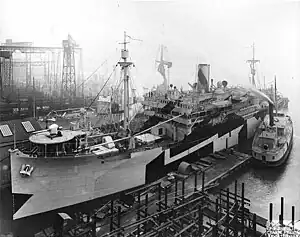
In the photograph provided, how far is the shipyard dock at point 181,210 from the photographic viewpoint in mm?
3133

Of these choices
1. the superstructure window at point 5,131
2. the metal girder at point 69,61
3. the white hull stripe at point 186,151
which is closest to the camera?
the superstructure window at point 5,131

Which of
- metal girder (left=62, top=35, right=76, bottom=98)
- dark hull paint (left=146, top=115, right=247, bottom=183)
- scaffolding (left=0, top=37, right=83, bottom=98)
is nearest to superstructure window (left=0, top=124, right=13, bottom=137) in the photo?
scaffolding (left=0, top=37, right=83, bottom=98)

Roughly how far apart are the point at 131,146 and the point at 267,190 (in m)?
2.14

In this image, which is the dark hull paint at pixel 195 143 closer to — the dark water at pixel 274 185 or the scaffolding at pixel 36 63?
the dark water at pixel 274 185

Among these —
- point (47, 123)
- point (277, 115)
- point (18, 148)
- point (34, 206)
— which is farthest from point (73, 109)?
point (277, 115)

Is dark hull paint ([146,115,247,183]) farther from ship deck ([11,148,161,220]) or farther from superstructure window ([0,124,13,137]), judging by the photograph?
superstructure window ([0,124,13,137])

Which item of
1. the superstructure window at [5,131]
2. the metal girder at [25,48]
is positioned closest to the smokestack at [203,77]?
the metal girder at [25,48]

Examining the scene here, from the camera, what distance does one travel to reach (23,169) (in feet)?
12.2

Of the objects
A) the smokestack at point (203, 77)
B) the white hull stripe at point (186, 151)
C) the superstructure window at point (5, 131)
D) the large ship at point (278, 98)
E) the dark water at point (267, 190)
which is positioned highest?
the smokestack at point (203, 77)

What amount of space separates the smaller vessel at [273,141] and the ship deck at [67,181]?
7.61 feet

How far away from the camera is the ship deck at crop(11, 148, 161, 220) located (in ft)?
12.4

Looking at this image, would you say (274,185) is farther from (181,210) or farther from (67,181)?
(67,181)

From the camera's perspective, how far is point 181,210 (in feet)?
11.7

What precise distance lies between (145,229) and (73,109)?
237 centimetres
